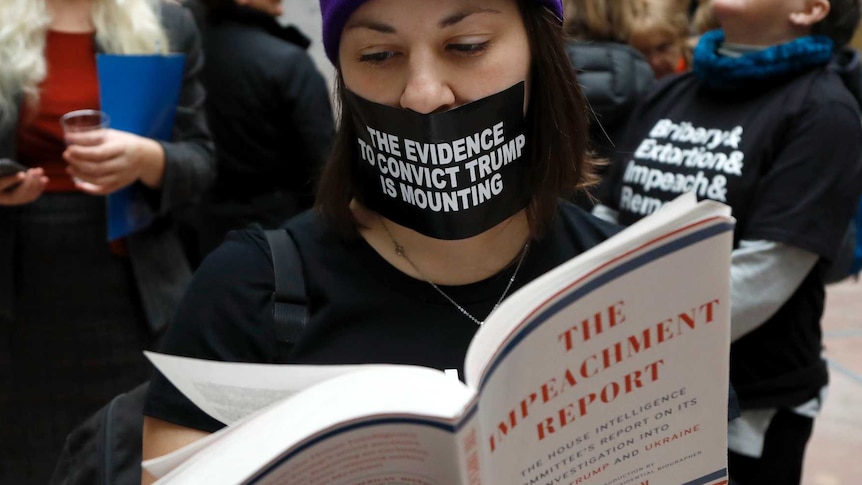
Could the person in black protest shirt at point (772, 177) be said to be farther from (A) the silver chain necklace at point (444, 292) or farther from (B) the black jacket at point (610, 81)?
(A) the silver chain necklace at point (444, 292)

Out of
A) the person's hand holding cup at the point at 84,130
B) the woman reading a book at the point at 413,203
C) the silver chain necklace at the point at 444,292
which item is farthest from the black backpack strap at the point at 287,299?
the person's hand holding cup at the point at 84,130

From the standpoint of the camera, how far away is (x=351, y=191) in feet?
4.56

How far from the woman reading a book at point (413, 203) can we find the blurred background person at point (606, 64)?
1.35m

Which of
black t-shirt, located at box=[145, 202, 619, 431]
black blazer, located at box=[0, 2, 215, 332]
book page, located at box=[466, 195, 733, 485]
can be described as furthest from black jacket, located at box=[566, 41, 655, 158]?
book page, located at box=[466, 195, 733, 485]

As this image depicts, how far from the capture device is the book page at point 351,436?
0.81 m

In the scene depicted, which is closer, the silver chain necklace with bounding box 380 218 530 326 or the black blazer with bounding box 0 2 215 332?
the silver chain necklace with bounding box 380 218 530 326

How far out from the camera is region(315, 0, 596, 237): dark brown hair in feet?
4.35

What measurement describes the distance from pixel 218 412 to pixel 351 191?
0.43 metres

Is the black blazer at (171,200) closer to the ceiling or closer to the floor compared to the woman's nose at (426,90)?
closer to the floor

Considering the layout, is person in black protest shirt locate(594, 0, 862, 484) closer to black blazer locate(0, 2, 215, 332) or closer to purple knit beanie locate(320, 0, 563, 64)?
purple knit beanie locate(320, 0, 563, 64)

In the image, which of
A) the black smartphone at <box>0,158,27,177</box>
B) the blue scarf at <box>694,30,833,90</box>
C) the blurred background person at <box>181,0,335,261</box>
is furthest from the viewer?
the blurred background person at <box>181,0,335,261</box>

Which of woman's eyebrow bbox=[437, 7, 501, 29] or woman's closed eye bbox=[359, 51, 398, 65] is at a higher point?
woman's eyebrow bbox=[437, 7, 501, 29]

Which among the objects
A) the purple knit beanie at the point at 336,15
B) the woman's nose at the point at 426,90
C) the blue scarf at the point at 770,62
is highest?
the purple knit beanie at the point at 336,15

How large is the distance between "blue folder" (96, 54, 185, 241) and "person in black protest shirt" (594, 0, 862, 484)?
1.12 metres
